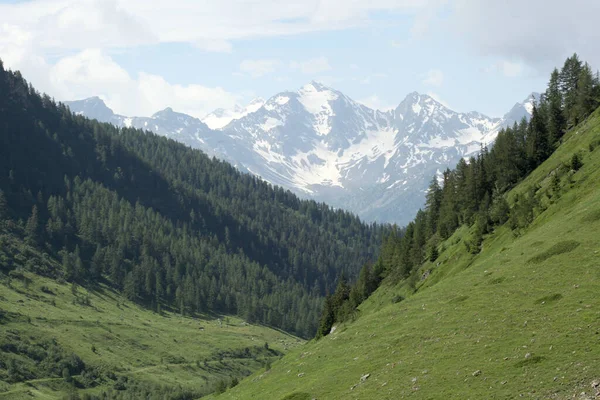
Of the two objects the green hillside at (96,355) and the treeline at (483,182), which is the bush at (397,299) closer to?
the treeline at (483,182)

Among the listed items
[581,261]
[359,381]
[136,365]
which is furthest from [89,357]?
[581,261]

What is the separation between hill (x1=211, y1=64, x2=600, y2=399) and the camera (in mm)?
39594

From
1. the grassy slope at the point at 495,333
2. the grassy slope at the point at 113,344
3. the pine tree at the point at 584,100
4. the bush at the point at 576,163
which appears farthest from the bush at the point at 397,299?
the grassy slope at the point at 113,344

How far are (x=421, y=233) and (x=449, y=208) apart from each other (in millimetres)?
7917

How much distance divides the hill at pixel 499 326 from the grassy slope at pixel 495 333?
0.13 metres

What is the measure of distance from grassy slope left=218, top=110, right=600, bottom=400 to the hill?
0.13 meters

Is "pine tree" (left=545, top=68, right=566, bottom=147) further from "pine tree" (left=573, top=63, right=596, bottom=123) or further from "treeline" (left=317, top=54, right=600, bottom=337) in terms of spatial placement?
"pine tree" (left=573, top=63, right=596, bottom=123)

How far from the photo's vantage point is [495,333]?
48500mm

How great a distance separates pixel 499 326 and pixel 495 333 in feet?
4.53

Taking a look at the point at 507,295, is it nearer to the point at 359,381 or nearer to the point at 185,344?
the point at 359,381

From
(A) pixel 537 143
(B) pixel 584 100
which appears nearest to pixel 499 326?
(A) pixel 537 143

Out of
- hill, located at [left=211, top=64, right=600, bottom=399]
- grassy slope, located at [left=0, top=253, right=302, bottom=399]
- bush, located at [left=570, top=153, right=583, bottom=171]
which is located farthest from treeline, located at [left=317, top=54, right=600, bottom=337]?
grassy slope, located at [left=0, top=253, right=302, bottom=399]

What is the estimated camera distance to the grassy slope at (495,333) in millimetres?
39344

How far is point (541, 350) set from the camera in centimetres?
4100
